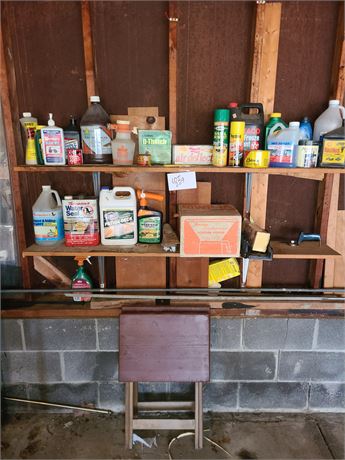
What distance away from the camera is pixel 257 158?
142cm

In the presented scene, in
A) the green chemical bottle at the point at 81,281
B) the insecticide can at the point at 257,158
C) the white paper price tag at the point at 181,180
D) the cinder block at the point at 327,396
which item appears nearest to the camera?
the insecticide can at the point at 257,158

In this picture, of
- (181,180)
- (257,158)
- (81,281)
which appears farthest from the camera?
(81,281)

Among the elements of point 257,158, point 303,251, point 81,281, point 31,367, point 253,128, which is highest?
point 253,128

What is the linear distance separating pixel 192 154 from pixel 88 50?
0.65 m

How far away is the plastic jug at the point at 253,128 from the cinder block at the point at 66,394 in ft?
4.89

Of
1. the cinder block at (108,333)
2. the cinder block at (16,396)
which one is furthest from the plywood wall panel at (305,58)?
the cinder block at (16,396)

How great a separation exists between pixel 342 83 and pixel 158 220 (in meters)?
1.04

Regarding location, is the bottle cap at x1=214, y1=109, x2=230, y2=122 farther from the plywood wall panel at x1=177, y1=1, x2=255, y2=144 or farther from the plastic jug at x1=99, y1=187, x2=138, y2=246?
the plastic jug at x1=99, y1=187, x2=138, y2=246

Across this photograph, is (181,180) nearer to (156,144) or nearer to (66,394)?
(156,144)

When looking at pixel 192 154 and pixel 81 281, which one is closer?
pixel 192 154

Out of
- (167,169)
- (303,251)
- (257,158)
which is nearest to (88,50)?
(167,169)

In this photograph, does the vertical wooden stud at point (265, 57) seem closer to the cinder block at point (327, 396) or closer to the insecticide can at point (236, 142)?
the insecticide can at point (236, 142)

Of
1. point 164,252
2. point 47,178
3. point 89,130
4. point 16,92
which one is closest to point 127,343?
point 164,252

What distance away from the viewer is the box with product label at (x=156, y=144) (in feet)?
4.90
